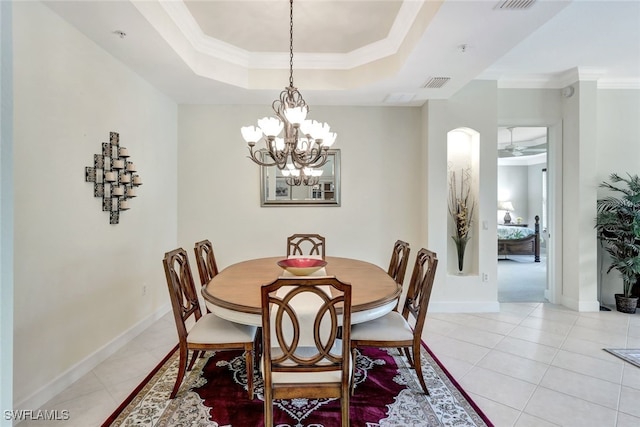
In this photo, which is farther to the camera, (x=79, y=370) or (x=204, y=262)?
(x=204, y=262)

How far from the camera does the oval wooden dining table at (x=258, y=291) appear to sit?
1842mm

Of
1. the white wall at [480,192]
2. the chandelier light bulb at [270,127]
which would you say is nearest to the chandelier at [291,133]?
the chandelier light bulb at [270,127]

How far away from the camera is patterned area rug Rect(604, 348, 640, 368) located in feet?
8.89

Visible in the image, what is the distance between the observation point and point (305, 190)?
14.0 feet

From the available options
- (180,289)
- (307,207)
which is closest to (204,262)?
(180,289)

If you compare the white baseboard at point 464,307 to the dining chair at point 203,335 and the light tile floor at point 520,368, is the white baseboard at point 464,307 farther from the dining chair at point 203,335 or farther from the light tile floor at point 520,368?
the dining chair at point 203,335

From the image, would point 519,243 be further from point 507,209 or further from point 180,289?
point 180,289

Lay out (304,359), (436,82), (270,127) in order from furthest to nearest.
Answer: (436,82)
(270,127)
(304,359)

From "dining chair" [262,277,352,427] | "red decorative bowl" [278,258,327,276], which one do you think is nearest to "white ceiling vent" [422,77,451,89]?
"red decorative bowl" [278,258,327,276]

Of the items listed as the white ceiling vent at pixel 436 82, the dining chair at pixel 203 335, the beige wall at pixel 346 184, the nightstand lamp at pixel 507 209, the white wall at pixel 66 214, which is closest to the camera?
the white wall at pixel 66 214

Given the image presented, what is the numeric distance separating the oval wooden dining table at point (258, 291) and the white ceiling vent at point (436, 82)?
81.7 inches

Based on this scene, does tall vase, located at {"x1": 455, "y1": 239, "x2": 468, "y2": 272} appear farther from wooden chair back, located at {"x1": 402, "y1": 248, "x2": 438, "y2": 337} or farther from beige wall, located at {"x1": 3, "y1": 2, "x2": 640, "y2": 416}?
wooden chair back, located at {"x1": 402, "y1": 248, "x2": 438, "y2": 337}

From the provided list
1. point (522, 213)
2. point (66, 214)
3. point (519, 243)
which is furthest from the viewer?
point (522, 213)

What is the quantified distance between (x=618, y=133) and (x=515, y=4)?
3430mm
